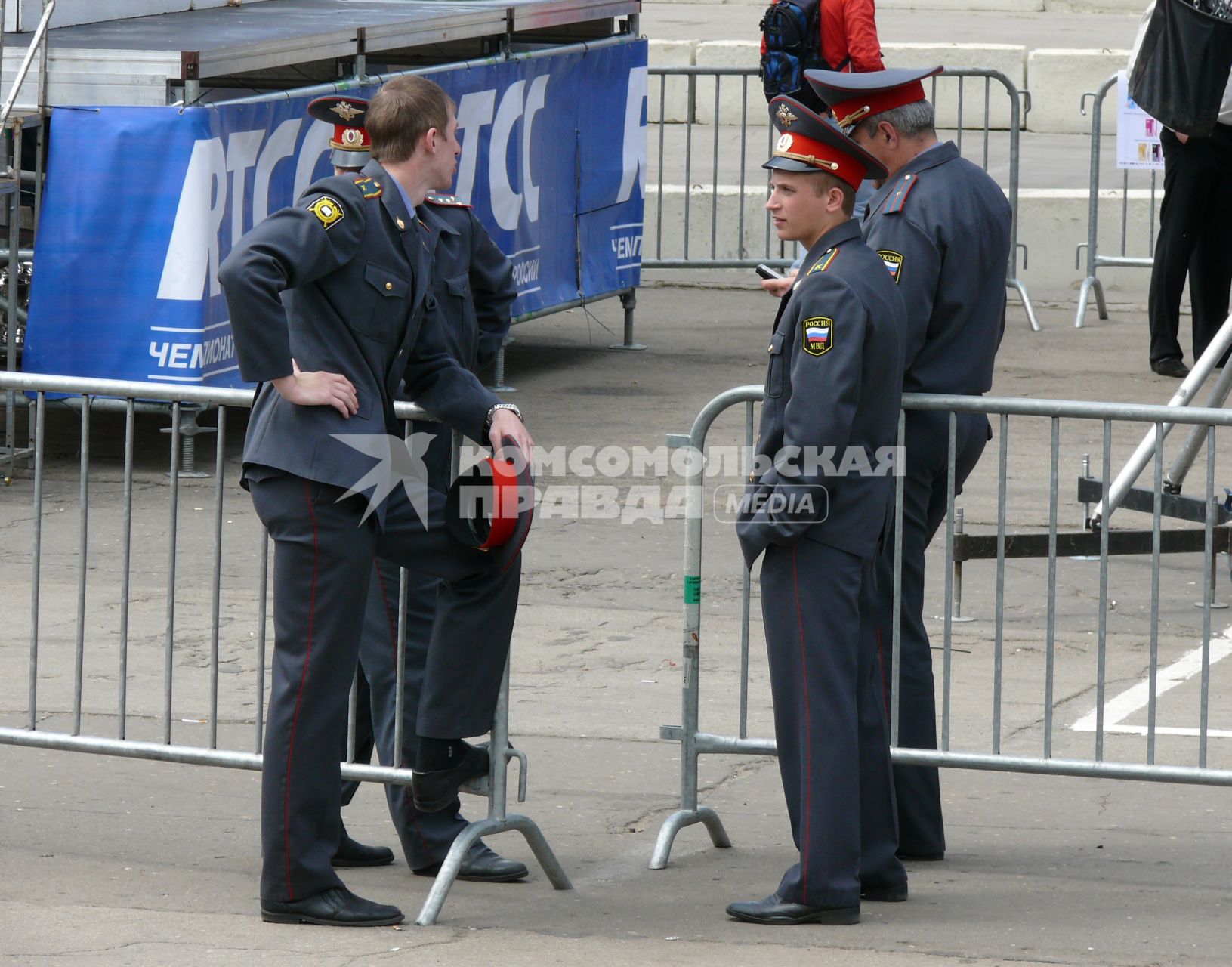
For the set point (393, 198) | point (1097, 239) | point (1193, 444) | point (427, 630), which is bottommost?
point (427, 630)

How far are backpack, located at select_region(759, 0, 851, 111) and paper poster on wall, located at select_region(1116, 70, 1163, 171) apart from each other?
2.49 metres

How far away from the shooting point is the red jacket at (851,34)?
1177 cm

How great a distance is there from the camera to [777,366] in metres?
4.80

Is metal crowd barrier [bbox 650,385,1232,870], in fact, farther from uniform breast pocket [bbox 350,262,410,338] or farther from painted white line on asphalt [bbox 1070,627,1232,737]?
painted white line on asphalt [bbox 1070,627,1232,737]

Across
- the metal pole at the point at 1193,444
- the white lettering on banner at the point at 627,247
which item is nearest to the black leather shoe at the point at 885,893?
the metal pole at the point at 1193,444

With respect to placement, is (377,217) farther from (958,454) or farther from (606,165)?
(606,165)

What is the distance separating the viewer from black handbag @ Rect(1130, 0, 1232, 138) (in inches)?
301

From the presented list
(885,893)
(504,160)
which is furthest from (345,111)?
(504,160)

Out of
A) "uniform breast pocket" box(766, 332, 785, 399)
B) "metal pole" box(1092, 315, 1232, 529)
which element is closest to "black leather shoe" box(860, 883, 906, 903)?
"uniform breast pocket" box(766, 332, 785, 399)

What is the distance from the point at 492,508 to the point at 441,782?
0.68 meters

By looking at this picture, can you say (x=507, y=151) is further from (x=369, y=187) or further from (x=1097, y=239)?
(x=369, y=187)

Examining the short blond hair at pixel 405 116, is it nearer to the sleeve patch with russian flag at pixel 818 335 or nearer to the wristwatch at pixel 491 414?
the wristwatch at pixel 491 414

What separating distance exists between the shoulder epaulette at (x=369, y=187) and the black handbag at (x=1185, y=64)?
13.2ft

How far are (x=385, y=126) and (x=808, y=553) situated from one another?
4.49 feet
